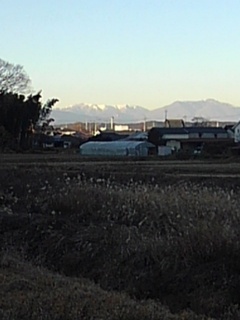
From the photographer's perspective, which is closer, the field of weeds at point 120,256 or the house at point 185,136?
the field of weeds at point 120,256

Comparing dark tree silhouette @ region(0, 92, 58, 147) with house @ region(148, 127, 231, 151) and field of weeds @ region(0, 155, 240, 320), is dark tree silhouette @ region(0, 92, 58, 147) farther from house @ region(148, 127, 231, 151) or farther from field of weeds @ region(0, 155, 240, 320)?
field of weeds @ region(0, 155, 240, 320)

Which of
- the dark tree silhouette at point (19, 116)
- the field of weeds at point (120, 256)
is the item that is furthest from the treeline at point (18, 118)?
the field of weeds at point (120, 256)

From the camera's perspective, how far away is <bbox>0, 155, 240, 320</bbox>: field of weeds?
865 cm

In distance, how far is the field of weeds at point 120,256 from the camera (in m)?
8.65

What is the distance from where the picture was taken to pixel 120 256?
13.7 metres

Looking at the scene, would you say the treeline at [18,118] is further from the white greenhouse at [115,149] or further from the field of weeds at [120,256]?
the field of weeds at [120,256]

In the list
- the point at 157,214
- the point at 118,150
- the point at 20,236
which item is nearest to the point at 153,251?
the point at 157,214

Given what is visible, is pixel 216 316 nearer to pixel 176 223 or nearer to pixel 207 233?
pixel 207 233

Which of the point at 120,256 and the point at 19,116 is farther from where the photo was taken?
the point at 19,116

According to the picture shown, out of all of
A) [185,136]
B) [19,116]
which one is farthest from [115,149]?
[185,136]

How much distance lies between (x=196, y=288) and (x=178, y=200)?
624 centimetres

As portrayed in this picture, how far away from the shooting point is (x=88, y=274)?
13664 mm

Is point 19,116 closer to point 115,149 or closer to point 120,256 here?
point 115,149

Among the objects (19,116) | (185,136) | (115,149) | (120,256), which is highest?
(19,116)
